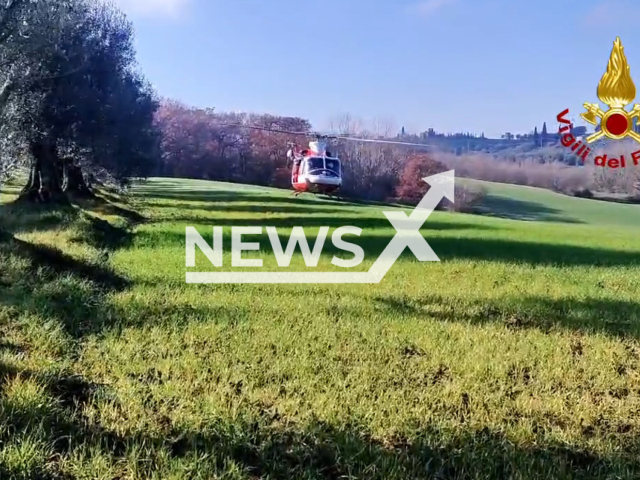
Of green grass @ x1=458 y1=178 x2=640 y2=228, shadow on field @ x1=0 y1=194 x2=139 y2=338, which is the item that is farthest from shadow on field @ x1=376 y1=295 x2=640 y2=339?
green grass @ x1=458 y1=178 x2=640 y2=228

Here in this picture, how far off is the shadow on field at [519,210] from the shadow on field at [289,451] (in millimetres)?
34891

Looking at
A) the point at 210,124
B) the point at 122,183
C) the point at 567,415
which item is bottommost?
the point at 567,415

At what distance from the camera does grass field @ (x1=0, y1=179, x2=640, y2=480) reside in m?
3.71

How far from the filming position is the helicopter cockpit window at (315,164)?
17.9 metres

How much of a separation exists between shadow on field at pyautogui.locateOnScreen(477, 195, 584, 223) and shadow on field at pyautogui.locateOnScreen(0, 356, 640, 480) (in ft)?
114

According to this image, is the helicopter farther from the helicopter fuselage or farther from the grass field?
the grass field

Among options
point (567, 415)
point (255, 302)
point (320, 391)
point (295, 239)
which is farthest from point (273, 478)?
point (295, 239)

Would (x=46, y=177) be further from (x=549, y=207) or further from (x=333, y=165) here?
(x=549, y=207)

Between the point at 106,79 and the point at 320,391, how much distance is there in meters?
18.4

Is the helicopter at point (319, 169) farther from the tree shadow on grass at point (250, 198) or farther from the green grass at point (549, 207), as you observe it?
the tree shadow on grass at point (250, 198)

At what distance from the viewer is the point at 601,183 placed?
96.4 feet

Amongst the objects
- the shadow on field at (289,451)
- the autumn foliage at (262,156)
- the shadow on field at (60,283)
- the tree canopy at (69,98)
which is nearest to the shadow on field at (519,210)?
the autumn foliage at (262,156)

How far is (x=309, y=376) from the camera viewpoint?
528 centimetres

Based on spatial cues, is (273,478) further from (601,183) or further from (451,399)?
(601,183)
